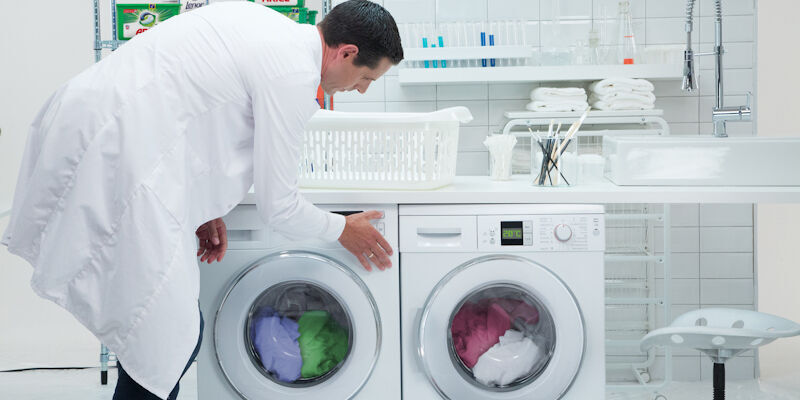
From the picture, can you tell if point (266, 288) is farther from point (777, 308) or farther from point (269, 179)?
point (777, 308)

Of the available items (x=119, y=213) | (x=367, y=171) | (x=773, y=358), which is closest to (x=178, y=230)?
(x=119, y=213)

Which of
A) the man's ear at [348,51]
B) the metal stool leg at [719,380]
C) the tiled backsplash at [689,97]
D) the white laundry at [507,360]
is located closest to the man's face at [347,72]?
the man's ear at [348,51]

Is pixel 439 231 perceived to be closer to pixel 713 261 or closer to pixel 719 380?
pixel 719 380

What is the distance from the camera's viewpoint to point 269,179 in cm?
170

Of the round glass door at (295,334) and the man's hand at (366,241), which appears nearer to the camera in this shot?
the man's hand at (366,241)

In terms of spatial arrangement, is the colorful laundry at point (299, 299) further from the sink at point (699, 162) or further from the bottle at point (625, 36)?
the bottle at point (625, 36)

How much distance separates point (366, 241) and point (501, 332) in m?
0.48

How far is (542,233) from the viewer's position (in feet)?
7.17

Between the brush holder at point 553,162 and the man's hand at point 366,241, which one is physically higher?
the brush holder at point 553,162

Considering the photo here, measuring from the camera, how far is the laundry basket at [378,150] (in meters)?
2.25

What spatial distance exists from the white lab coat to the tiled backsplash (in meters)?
2.03

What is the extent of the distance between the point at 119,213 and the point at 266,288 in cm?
69

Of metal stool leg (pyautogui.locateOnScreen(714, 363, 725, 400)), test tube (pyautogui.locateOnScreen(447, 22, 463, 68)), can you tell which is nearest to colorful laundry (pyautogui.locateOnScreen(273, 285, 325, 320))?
metal stool leg (pyautogui.locateOnScreen(714, 363, 725, 400))

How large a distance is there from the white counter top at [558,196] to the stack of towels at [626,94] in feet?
3.61
